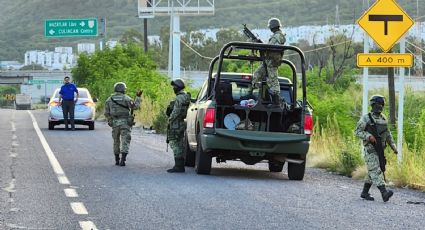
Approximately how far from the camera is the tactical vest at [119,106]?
18.4 meters

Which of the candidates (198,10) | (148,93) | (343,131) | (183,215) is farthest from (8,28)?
(183,215)

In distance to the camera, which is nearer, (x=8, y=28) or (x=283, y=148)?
(x=283, y=148)

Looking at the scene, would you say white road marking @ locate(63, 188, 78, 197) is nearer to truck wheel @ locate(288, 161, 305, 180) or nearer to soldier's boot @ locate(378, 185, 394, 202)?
soldier's boot @ locate(378, 185, 394, 202)

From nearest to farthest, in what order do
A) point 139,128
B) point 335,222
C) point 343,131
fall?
point 335,222 < point 343,131 < point 139,128

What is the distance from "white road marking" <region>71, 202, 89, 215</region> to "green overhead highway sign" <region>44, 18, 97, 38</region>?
57.8 m

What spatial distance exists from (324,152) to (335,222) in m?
10.4

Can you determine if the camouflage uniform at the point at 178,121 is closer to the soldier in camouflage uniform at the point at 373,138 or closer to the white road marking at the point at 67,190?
the white road marking at the point at 67,190

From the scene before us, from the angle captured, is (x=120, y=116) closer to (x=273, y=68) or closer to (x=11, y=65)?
(x=273, y=68)

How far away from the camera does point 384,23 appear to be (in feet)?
57.9

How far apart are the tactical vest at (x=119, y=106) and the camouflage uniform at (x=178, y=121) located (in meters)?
1.53

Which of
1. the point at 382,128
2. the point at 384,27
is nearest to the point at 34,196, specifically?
Result: the point at 382,128

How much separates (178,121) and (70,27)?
5317 cm

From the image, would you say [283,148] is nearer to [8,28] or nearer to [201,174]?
[201,174]

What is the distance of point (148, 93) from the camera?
44.3 m
